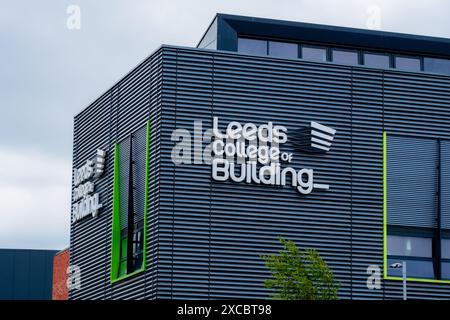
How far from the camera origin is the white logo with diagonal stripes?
46.1 meters

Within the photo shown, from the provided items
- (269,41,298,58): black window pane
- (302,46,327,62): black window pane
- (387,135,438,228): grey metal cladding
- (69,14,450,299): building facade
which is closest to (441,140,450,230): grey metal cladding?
(69,14,450,299): building facade

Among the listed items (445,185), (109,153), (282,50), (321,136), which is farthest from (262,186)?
(109,153)

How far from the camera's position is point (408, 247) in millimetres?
47156

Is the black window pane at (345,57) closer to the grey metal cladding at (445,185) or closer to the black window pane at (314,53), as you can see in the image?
the black window pane at (314,53)

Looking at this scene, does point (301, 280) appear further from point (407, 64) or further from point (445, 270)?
point (407, 64)

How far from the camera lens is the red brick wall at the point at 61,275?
64.2 meters

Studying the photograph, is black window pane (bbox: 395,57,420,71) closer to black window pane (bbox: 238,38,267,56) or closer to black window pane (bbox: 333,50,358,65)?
black window pane (bbox: 333,50,358,65)

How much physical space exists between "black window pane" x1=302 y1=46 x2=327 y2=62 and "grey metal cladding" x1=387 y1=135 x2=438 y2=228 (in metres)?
6.04

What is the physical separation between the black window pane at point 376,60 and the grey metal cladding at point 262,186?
4203 millimetres

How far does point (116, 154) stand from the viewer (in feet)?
165

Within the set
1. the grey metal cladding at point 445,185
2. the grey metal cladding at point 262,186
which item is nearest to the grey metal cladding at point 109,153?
the grey metal cladding at point 262,186

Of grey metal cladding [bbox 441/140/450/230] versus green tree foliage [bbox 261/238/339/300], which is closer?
green tree foliage [bbox 261/238/339/300]
